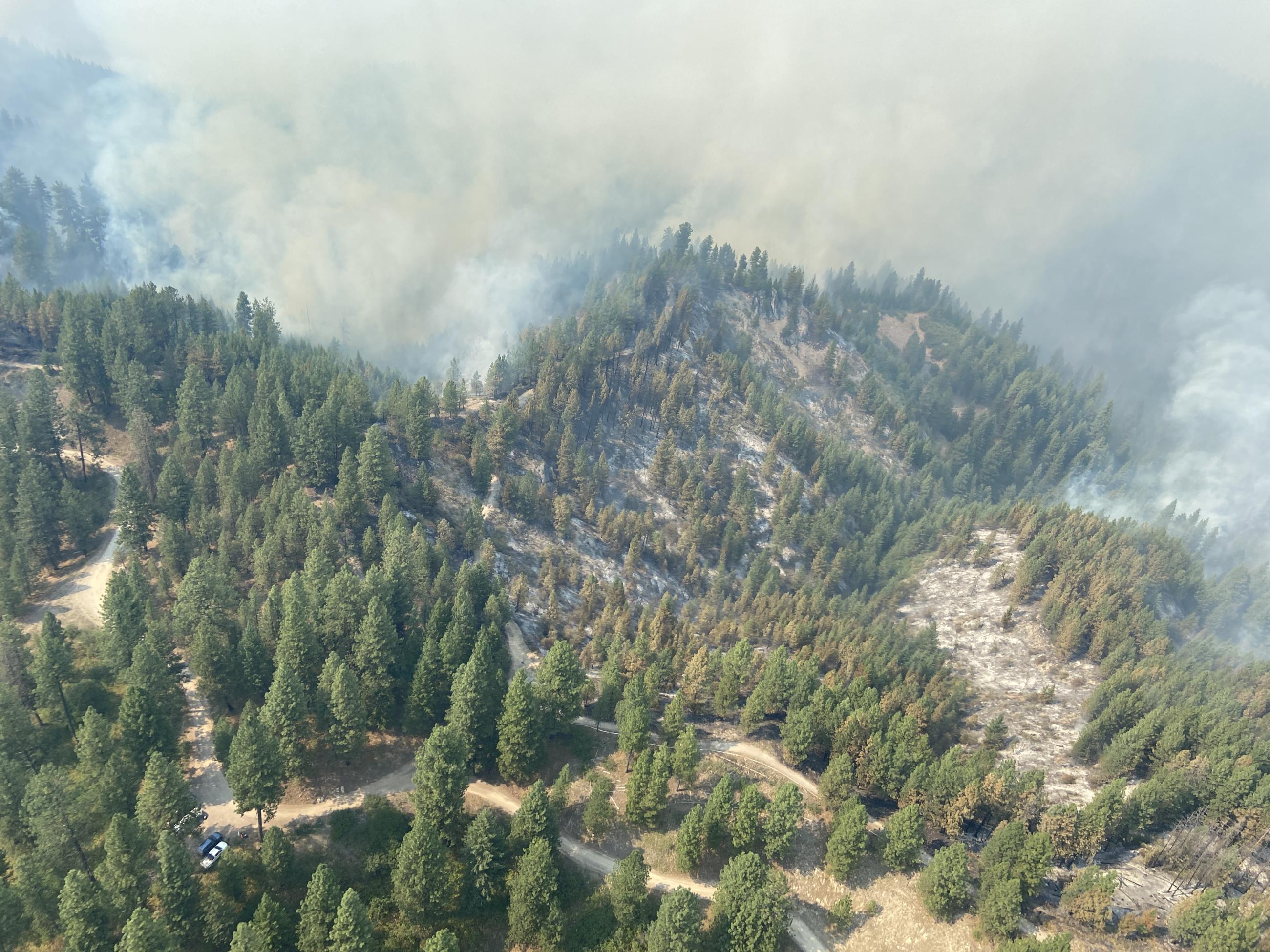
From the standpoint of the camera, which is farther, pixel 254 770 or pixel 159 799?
pixel 254 770

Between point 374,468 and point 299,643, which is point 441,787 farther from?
point 374,468

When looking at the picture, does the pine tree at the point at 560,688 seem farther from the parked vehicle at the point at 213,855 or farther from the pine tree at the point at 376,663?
the parked vehicle at the point at 213,855

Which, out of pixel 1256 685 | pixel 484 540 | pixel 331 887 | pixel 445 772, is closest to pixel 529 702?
pixel 445 772

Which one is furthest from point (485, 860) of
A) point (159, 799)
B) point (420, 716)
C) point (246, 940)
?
point (159, 799)

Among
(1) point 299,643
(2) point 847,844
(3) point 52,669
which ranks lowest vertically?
(3) point 52,669

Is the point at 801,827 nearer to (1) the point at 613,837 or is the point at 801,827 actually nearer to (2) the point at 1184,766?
(1) the point at 613,837

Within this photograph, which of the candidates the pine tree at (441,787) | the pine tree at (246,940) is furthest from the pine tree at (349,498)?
the pine tree at (246,940)

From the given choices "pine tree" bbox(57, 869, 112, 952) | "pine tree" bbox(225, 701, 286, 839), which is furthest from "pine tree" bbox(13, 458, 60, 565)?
"pine tree" bbox(57, 869, 112, 952)
